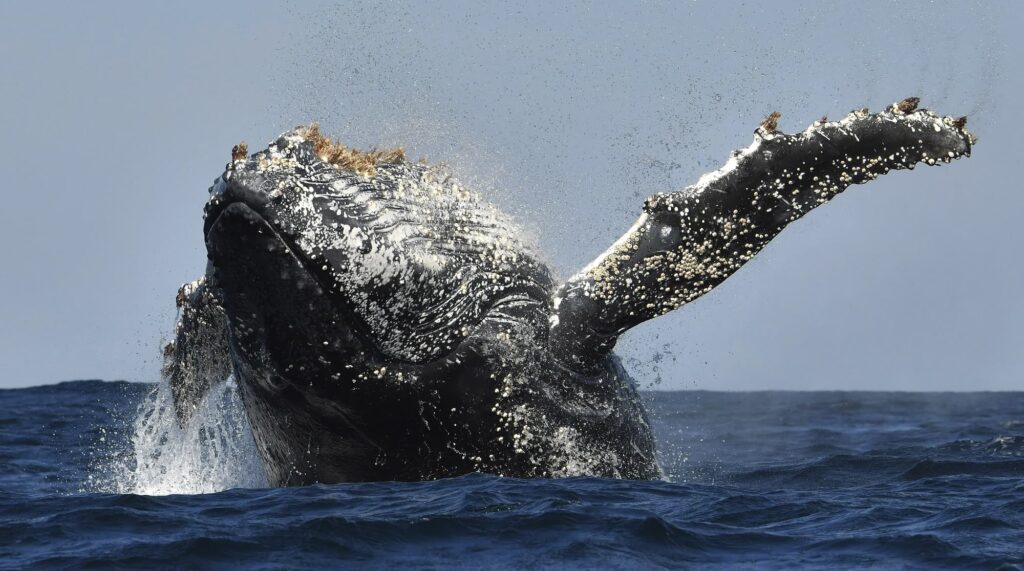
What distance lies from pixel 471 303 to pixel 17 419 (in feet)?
58.0

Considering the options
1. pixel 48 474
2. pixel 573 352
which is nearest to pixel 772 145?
pixel 573 352

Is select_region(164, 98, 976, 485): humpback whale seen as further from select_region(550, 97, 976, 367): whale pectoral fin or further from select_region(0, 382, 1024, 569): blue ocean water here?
select_region(0, 382, 1024, 569): blue ocean water

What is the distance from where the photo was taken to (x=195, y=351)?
12.4 meters

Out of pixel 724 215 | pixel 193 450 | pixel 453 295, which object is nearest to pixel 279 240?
pixel 453 295

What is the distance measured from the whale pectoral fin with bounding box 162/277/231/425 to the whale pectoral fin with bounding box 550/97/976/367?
3422 mm

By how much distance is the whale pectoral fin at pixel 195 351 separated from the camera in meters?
12.2

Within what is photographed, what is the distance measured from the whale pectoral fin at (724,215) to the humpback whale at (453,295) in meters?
0.01

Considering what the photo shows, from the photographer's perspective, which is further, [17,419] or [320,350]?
[17,419]

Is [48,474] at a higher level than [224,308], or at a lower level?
lower

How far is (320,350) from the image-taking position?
10.1 m

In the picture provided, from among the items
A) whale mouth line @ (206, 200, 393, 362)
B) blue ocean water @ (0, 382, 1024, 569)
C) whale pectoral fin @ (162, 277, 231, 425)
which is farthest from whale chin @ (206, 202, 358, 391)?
whale pectoral fin @ (162, 277, 231, 425)

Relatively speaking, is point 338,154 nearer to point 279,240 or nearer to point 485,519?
point 279,240

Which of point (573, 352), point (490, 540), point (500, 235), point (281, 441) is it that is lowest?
point (490, 540)

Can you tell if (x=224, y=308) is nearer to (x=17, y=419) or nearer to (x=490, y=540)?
(x=490, y=540)
